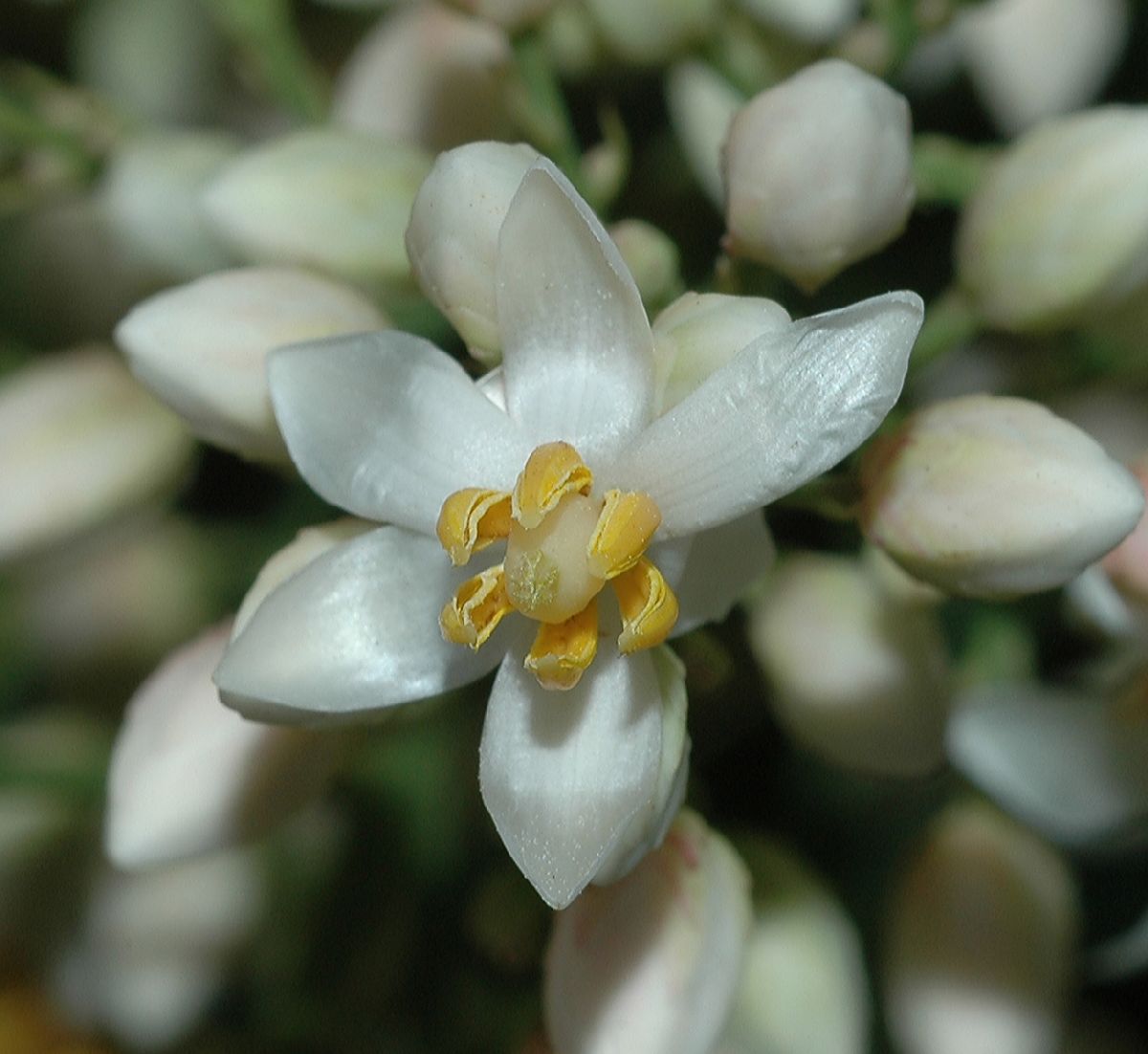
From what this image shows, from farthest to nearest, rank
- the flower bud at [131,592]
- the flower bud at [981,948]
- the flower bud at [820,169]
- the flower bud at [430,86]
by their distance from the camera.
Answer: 1. the flower bud at [131,592]
2. the flower bud at [430,86]
3. the flower bud at [981,948]
4. the flower bud at [820,169]

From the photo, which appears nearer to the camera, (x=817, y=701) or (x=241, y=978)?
(x=817, y=701)

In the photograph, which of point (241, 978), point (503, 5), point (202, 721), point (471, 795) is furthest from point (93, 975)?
point (503, 5)

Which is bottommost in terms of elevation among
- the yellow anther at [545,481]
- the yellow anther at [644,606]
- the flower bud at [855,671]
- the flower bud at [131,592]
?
the flower bud at [131,592]

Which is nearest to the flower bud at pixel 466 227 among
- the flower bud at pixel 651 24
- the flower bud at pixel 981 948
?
the flower bud at pixel 651 24

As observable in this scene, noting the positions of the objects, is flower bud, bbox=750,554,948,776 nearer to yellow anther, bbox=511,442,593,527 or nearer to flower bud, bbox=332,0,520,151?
yellow anther, bbox=511,442,593,527

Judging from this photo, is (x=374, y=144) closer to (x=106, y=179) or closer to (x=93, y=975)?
(x=106, y=179)

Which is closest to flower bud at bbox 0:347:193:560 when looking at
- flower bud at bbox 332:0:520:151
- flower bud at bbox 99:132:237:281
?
flower bud at bbox 99:132:237:281

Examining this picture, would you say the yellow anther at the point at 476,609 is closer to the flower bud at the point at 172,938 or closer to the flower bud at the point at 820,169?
the flower bud at the point at 820,169

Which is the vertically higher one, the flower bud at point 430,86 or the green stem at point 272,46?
the green stem at point 272,46
